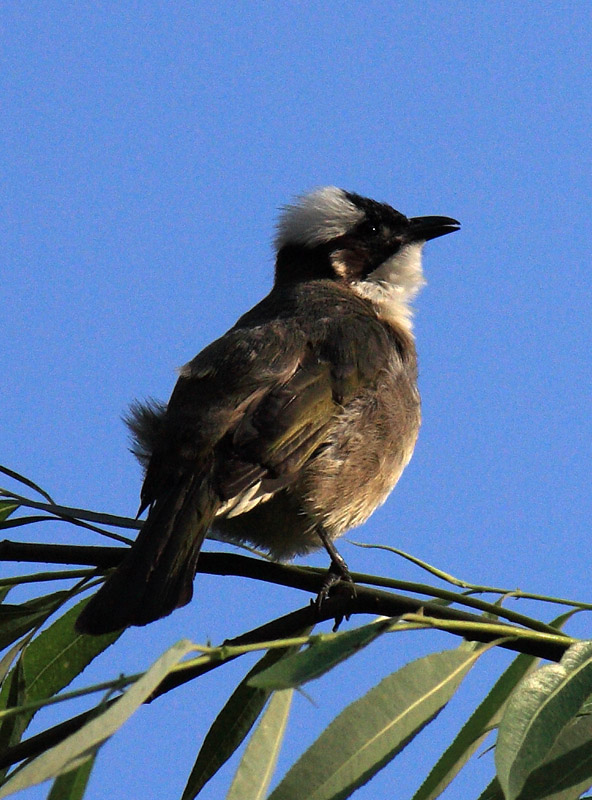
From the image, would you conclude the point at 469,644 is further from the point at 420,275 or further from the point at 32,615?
the point at 420,275

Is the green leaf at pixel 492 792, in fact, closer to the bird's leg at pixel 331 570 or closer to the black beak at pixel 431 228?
the bird's leg at pixel 331 570

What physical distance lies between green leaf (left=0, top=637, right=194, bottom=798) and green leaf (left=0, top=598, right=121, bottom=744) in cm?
152

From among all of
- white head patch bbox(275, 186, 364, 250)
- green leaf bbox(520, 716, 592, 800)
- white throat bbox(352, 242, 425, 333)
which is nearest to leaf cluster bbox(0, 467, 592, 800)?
green leaf bbox(520, 716, 592, 800)

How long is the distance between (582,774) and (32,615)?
1675 millimetres

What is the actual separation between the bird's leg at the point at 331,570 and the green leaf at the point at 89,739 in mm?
1327

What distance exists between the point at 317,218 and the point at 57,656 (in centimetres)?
362

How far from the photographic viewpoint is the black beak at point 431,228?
6573 millimetres

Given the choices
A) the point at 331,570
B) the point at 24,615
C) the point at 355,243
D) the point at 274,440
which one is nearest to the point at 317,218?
the point at 355,243

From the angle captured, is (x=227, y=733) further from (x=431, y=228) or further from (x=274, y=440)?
(x=431, y=228)

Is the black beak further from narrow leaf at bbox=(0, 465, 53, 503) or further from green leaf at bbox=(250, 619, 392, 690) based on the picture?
green leaf at bbox=(250, 619, 392, 690)

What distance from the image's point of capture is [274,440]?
4340 millimetres

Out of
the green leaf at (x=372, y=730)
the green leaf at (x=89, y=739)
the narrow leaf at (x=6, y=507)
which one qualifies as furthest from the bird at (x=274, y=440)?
the green leaf at (x=89, y=739)

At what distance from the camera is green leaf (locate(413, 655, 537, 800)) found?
294 cm

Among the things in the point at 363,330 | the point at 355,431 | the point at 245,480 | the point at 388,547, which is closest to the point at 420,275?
the point at 363,330
